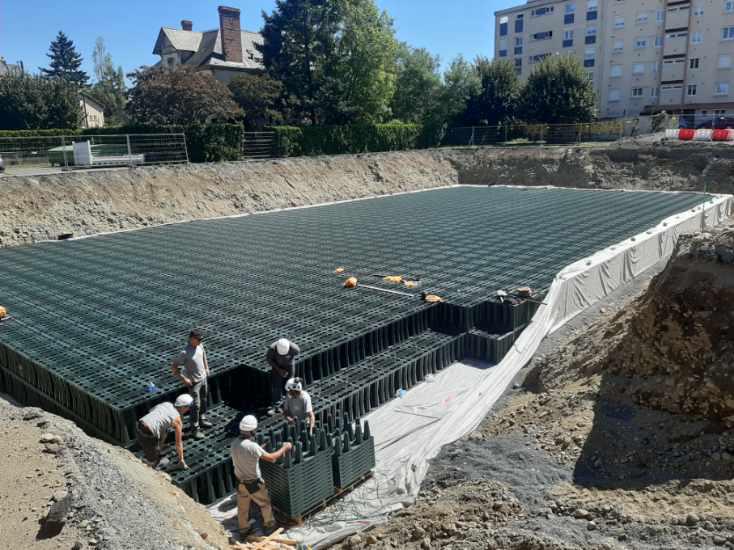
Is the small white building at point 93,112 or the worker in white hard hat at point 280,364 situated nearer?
the worker in white hard hat at point 280,364

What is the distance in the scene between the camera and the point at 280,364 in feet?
24.4

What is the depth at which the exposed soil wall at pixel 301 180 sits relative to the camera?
753 inches

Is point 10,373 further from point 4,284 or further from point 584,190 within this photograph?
point 584,190

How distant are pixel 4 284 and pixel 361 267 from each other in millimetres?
8384

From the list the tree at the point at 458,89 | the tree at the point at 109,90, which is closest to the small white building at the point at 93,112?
the tree at the point at 109,90

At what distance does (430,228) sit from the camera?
1878 centimetres

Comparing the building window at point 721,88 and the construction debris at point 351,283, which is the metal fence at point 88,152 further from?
the building window at point 721,88

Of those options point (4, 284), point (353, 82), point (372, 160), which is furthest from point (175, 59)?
point (4, 284)

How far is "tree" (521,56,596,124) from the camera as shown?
37.9 meters

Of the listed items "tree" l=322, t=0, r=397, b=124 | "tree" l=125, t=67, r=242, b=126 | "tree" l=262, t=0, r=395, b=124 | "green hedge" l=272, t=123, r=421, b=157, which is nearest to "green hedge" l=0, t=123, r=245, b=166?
"tree" l=125, t=67, r=242, b=126

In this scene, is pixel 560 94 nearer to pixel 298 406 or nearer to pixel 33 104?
→ pixel 33 104

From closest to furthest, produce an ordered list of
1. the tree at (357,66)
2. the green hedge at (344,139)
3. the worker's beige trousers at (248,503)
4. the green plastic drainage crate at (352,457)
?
1. the worker's beige trousers at (248,503)
2. the green plastic drainage crate at (352,457)
3. the green hedge at (344,139)
4. the tree at (357,66)

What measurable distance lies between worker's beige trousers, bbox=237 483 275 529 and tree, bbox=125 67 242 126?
913 inches

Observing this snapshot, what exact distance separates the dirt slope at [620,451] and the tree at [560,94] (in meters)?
33.0
